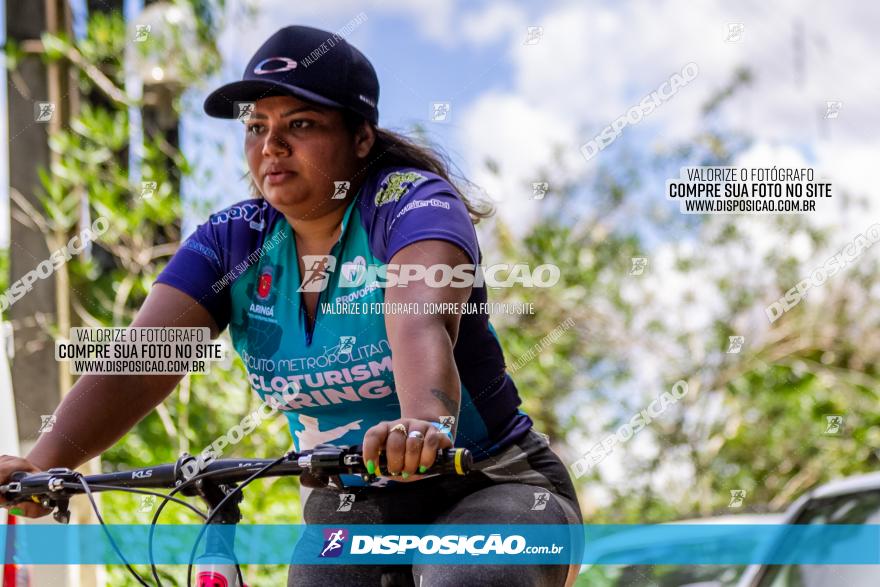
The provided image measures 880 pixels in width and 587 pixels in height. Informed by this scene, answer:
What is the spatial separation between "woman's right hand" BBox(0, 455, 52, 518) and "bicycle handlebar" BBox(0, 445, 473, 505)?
0.9 inches

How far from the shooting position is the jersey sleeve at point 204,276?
8.34 feet

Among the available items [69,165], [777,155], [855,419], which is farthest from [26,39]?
[855,419]

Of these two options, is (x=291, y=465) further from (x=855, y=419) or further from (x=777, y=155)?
(x=855, y=419)

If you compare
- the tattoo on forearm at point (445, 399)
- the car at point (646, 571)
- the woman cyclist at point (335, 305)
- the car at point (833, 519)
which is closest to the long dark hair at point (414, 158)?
the woman cyclist at point (335, 305)

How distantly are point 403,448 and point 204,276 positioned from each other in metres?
1.01

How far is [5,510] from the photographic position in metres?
2.63

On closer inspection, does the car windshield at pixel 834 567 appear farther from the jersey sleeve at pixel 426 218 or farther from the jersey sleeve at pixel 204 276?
the jersey sleeve at pixel 204 276

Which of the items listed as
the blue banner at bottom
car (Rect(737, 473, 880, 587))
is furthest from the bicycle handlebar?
car (Rect(737, 473, 880, 587))

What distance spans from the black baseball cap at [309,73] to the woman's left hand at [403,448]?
985 mm

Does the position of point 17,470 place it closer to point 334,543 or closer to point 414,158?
point 334,543

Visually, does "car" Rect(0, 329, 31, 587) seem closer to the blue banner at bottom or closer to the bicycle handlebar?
the blue banner at bottom

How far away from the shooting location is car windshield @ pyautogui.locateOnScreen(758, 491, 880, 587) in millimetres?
3889

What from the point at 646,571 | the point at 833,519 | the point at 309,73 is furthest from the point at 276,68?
the point at 646,571

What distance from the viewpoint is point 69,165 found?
5.64m
